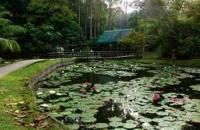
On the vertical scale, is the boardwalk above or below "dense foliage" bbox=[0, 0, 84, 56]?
below

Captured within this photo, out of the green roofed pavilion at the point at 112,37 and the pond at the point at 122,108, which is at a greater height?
the green roofed pavilion at the point at 112,37

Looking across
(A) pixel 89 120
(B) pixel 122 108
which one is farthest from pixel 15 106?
(B) pixel 122 108

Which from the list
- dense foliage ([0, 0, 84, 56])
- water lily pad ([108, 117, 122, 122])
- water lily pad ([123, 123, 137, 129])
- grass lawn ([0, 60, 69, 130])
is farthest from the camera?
dense foliage ([0, 0, 84, 56])

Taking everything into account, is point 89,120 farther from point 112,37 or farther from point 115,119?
point 112,37

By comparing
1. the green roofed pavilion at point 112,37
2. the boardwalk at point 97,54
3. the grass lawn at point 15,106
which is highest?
the green roofed pavilion at point 112,37

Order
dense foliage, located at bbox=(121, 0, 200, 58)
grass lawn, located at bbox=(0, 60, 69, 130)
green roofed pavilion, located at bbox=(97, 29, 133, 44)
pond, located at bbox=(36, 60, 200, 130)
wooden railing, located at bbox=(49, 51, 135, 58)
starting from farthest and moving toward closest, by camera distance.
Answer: green roofed pavilion, located at bbox=(97, 29, 133, 44)
wooden railing, located at bbox=(49, 51, 135, 58)
dense foliage, located at bbox=(121, 0, 200, 58)
pond, located at bbox=(36, 60, 200, 130)
grass lawn, located at bbox=(0, 60, 69, 130)

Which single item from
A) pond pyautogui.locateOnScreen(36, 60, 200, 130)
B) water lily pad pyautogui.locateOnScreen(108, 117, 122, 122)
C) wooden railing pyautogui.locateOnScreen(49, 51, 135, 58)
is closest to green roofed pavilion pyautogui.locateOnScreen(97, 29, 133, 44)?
wooden railing pyautogui.locateOnScreen(49, 51, 135, 58)

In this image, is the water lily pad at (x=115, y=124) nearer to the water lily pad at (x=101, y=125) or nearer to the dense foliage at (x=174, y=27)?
the water lily pad at (x=101, y=125)

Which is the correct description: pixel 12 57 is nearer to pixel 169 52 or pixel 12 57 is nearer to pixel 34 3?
pixel 34 3

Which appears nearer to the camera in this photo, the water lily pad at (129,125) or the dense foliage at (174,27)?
the water lily pad at (129,125)

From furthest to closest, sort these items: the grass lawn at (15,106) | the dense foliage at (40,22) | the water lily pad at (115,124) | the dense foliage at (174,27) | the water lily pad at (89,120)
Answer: the dense foliage at (40,22) → the dense foliage at (174,27) → the water lily pad at (89,120) → the water lily pad at (115,124) → the grass lawn at (15,106)

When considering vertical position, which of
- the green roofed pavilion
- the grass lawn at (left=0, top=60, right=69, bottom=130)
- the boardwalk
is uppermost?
the green roofed pavilion

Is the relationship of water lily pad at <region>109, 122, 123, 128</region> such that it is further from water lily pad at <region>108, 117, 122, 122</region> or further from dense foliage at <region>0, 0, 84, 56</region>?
dense foliage at <region>0, 0, 84, 56</region>

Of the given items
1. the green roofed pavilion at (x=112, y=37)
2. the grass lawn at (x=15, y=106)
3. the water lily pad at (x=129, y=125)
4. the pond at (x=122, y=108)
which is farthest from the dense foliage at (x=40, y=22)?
the water lily pad at (x=129, y=125)
